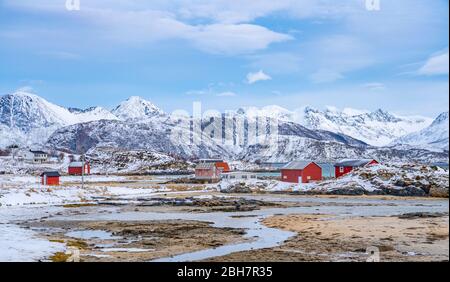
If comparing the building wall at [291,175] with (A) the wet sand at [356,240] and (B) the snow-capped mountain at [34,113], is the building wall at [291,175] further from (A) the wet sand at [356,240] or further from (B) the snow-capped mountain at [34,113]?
(A) the wet sand at [356,240]

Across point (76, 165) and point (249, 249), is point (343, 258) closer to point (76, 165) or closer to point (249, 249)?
point (249, 249)

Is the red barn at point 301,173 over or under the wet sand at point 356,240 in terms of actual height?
over

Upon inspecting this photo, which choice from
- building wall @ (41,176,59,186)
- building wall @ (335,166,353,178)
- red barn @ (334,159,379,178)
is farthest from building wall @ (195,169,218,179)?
building wall @ (41,176,59,186)

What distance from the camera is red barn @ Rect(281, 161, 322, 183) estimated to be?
2876 inches

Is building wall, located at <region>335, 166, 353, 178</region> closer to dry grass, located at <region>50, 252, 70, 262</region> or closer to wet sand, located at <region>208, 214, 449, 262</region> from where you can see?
wet sand, located at <region>208, 214, 449, 262</region>

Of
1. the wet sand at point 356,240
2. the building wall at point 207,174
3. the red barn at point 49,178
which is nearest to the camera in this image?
the wet sand at point 356,240

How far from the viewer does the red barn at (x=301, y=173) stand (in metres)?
73.1

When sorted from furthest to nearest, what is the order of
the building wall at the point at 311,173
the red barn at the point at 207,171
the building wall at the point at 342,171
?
1. the red barn at the point at 207,171
2. the building wall at the point at 342,171
3. the building wall at the point at 311,173

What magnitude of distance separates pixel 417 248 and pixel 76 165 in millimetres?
88427

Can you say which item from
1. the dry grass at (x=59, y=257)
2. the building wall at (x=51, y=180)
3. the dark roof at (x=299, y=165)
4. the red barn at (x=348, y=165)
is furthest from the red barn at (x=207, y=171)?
the dry grass at (x=59, y=257)

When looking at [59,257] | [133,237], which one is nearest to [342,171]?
[133,237]
